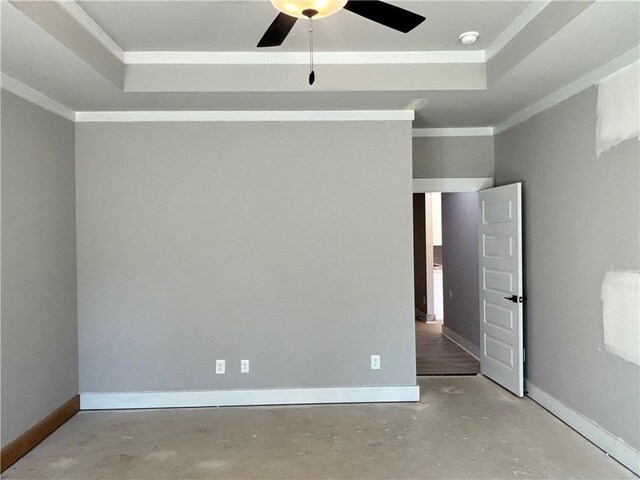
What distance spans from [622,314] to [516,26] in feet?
6.11

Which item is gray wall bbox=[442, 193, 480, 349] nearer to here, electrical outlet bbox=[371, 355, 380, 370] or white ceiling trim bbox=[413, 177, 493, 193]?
white ceiling trim bbox=[413, 177, 493, 193]

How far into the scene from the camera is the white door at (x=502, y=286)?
4.05m

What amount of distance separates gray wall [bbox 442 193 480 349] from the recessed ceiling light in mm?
2509

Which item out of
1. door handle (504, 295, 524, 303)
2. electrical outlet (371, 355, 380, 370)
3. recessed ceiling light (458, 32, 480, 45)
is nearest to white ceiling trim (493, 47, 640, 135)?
recessed ceiling light (458, 32, 480, 45)

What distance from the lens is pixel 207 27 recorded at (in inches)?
116

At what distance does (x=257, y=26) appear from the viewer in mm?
2932

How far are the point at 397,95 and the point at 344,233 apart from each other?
1.19 meters

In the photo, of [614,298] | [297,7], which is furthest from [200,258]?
[614,298]

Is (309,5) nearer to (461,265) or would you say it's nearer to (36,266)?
(36,266)

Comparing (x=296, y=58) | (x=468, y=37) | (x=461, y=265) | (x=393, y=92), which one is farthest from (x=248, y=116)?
(x=461, y=265)

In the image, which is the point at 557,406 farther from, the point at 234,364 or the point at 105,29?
the point at 105,29

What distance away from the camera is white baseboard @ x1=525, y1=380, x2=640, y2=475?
2.85m

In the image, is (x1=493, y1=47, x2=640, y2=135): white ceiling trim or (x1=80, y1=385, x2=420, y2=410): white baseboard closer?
(x1=493, y1=47, x2=640, y2=135): white ceiling trim

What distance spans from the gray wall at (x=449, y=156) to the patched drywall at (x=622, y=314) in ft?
6.44
